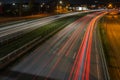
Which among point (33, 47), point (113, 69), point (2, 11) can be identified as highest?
point (2, 11)

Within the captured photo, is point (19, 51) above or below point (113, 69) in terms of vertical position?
above

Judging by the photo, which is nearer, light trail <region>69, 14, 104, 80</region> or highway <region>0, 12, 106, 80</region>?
highway <region>0, 12, 106, 80</region>

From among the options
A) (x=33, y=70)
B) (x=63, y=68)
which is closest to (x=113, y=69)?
(x=63, y=68)

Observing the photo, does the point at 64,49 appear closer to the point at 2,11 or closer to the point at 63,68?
the point at 63,68

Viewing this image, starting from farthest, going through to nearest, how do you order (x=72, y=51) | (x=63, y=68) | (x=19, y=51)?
1. (x=72, y=51)
2. (x=19, y=51)
3. (x=63, y=68)

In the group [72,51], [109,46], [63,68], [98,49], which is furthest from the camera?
[109,46]

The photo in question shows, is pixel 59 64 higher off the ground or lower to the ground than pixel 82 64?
higher

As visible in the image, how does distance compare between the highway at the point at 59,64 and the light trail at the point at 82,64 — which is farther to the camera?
the light trail at the point at 82,64

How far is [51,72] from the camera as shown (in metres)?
25.2

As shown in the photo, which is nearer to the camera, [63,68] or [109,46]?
[63,68]

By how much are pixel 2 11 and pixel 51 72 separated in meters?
57.2

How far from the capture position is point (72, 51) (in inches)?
1390

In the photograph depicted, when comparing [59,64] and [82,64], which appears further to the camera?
[82,64]

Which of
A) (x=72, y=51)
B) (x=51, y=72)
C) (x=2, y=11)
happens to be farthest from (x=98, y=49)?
(x=2, y=11)
